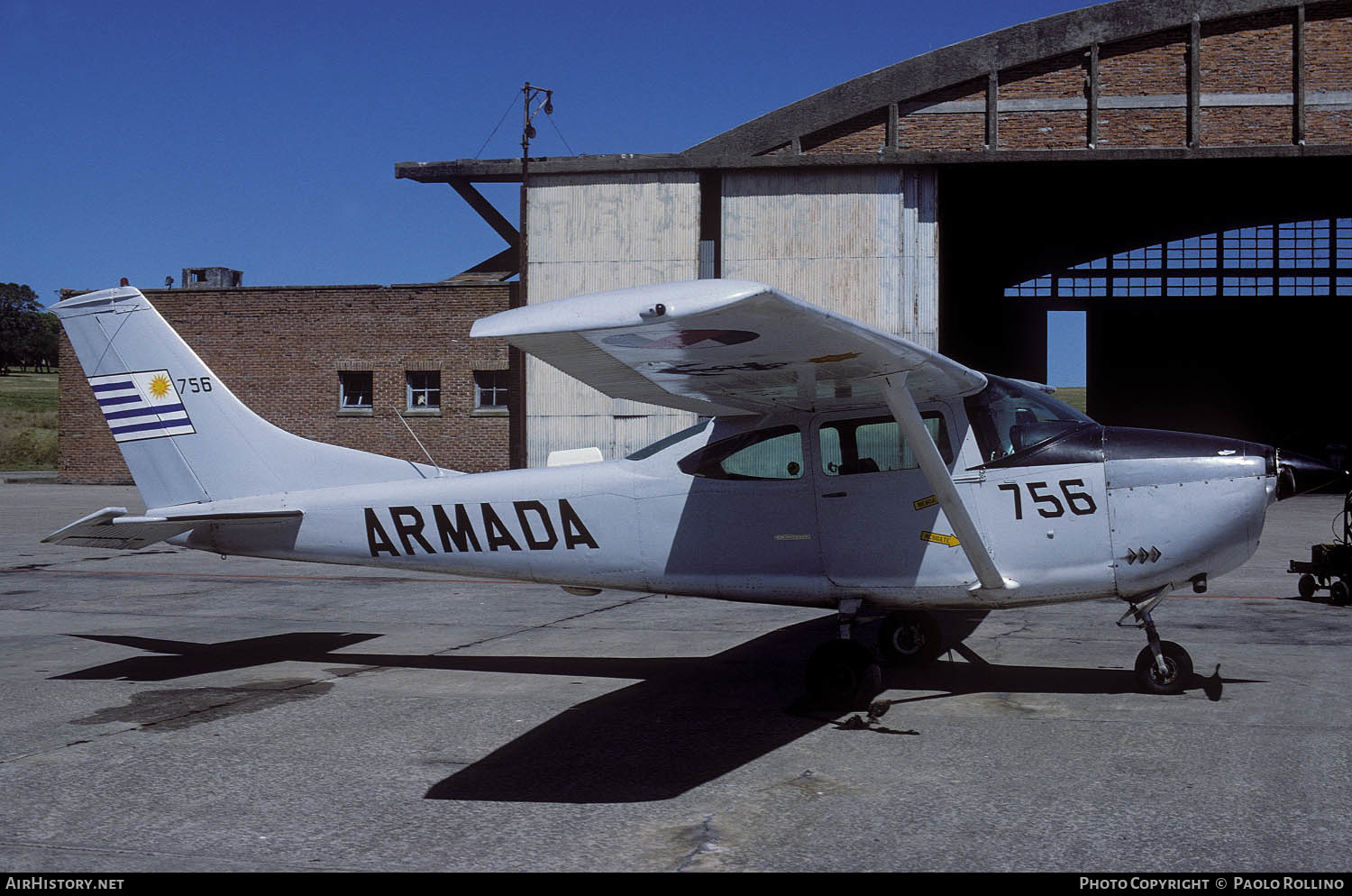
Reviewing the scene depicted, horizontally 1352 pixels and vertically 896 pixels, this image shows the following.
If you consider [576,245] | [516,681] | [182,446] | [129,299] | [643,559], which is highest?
[576,245]

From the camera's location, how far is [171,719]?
22.6 ft

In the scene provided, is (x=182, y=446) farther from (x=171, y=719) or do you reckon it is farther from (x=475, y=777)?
(x=475, y=777)

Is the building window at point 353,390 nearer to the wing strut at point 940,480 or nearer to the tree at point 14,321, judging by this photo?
the wing strut at point 940,480

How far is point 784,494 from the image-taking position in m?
7.34

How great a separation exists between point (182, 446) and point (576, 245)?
58.8ft

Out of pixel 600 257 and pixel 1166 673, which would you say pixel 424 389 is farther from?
pixel 1166 673

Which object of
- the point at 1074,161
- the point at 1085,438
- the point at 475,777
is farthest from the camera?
the point at 1074,161

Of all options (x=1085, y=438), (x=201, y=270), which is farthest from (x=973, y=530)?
(x=201, y=270)

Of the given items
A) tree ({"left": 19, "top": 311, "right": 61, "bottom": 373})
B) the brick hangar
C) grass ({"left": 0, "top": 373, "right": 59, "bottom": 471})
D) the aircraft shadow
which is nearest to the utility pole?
the brick hangar

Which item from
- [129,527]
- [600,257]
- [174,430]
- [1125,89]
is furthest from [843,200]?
[129,527]

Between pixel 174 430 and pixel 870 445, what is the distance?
517cm

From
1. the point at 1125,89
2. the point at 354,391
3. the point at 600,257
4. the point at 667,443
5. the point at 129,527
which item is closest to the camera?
the point at 129,527
